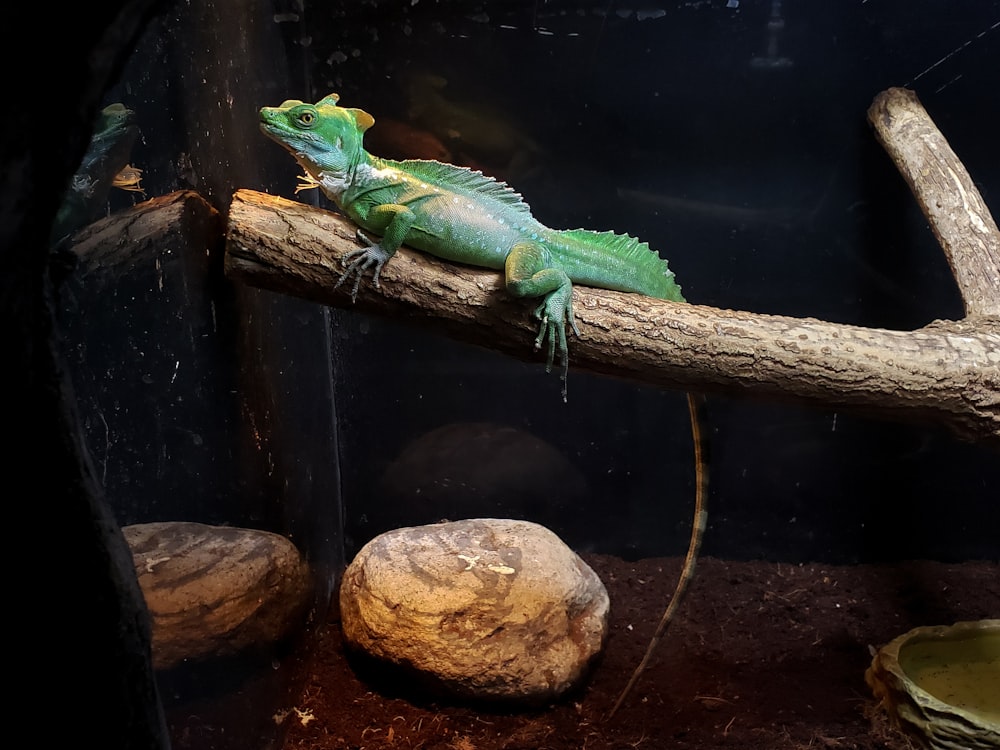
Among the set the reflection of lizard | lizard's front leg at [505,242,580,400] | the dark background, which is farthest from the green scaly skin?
the reflection of lizard

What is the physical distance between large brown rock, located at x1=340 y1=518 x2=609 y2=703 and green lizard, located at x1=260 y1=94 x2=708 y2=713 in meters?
1.20

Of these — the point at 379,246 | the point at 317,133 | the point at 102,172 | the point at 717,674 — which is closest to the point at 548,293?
the point at 379,246

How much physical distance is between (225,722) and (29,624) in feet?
4.75

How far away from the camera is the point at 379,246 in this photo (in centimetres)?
254

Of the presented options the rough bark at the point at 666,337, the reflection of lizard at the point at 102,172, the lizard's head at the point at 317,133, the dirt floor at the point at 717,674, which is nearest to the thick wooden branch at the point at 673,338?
the rough bark at the point at 666,337

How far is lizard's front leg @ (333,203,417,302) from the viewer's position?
2.50 metres

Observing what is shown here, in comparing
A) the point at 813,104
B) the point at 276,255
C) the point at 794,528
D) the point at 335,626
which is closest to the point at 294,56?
the point at 276,255

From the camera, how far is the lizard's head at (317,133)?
2564 mm

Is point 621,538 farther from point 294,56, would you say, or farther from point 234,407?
point 294,56

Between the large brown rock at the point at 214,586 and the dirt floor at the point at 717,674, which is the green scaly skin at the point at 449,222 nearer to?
the large brown rock at the point at 214,586

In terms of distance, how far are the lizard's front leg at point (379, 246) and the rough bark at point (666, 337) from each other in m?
0.04

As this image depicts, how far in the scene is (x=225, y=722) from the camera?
2.40m

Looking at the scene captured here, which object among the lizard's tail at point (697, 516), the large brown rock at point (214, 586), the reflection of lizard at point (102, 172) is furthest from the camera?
the lizard's tail at point (697, 516)

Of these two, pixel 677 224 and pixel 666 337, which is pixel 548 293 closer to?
pixel 666 337
